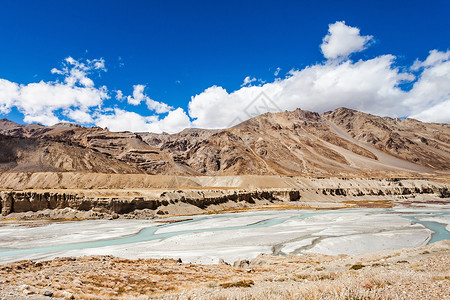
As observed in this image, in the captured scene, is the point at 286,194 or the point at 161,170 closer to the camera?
the point at 286,194

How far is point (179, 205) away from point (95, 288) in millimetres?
50635

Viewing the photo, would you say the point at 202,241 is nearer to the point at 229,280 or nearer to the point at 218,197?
the point at 229,280

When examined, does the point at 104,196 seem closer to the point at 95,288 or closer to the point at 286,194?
the point at 95,288

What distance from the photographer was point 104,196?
53.8m

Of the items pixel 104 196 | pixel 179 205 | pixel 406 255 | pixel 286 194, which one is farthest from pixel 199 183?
pixel 406 255

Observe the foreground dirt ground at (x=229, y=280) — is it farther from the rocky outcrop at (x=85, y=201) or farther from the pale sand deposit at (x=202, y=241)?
the rocky outcrop at (x=85, y=201)

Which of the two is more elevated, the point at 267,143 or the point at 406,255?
the point at 267,143

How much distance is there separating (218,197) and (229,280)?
59.4m

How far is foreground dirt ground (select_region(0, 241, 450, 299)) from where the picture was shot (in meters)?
7.64

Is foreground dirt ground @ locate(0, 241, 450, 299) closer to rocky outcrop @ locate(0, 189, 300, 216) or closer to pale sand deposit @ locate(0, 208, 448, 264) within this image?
pale sand deposit @ locate(0, 208, 448, 264)

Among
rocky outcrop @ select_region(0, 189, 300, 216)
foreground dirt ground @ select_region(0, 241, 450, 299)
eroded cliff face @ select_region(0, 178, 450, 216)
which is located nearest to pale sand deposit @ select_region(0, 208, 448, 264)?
foreground dirt ground @ select_region(0, 241, 450, 299)

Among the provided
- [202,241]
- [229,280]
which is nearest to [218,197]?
[202,241]

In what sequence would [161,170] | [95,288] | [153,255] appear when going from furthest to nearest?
[161,170] → [153,255] → [95,288]

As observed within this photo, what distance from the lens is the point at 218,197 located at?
7144cm
